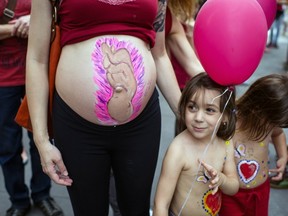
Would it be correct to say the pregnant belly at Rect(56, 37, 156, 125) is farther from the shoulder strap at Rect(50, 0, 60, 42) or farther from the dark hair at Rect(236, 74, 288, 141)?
the dark hair at Rect(236, 74, 288, 141)

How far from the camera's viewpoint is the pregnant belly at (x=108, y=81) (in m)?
1.28

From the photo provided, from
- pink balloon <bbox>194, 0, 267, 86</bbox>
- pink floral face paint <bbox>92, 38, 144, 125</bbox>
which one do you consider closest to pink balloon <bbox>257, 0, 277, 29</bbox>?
pink balloon <bbox>194, 0, 267, 86</bbox>

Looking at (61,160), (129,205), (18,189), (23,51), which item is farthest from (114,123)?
(18,189)

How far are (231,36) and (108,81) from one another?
44 cm

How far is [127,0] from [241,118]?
89cm

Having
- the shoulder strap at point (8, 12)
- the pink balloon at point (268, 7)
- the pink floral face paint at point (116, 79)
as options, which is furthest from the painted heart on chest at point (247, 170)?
the shoulder strap at point (8, 12)

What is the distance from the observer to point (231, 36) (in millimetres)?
1326

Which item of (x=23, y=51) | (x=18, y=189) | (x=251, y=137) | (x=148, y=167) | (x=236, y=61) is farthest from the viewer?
(x=18, y=189)

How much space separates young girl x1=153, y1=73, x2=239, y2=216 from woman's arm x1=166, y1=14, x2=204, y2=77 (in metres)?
0.31

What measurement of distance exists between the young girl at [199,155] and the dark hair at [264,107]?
0.19 m

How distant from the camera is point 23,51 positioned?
2.08 meters

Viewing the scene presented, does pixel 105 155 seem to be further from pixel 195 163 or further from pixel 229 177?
pixel 229 177

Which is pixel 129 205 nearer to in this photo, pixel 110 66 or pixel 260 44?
pixel 110 66

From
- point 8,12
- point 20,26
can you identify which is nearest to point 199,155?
point 20,26
